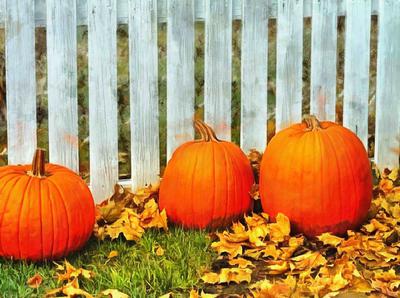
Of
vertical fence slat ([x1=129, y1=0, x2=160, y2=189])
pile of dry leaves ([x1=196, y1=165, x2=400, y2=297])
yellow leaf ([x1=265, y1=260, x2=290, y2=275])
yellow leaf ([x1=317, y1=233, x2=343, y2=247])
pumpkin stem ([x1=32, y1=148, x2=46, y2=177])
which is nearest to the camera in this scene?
pile of dry leaves ([x1=196, y1=165, x2=400, y2=297])

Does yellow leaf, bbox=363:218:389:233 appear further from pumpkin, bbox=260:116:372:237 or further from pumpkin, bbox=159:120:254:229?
pumpkin, bbox=159:120:254:229

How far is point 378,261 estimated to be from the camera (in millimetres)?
4094

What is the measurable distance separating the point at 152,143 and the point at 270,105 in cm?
199

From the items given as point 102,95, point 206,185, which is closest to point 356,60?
point 206,185

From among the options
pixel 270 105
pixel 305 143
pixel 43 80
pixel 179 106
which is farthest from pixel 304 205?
pixel 43 80

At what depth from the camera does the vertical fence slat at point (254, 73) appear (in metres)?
5.03

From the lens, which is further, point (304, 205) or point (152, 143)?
point (152, 143)

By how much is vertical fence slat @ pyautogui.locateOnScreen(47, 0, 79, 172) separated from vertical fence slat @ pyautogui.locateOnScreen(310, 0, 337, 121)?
1.32 m

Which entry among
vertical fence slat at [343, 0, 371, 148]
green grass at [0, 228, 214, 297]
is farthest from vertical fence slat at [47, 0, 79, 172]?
vertical fence slat at [343, 0, 371, 148]

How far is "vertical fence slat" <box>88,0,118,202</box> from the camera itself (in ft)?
15.7

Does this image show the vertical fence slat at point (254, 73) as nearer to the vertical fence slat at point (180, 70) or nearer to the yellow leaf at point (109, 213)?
the vertical fence slat at point (180, 70)

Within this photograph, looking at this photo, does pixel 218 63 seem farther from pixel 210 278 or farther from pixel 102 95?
pixel 210 278

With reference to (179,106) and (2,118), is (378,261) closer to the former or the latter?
(179,106)

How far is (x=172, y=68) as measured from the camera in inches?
194
